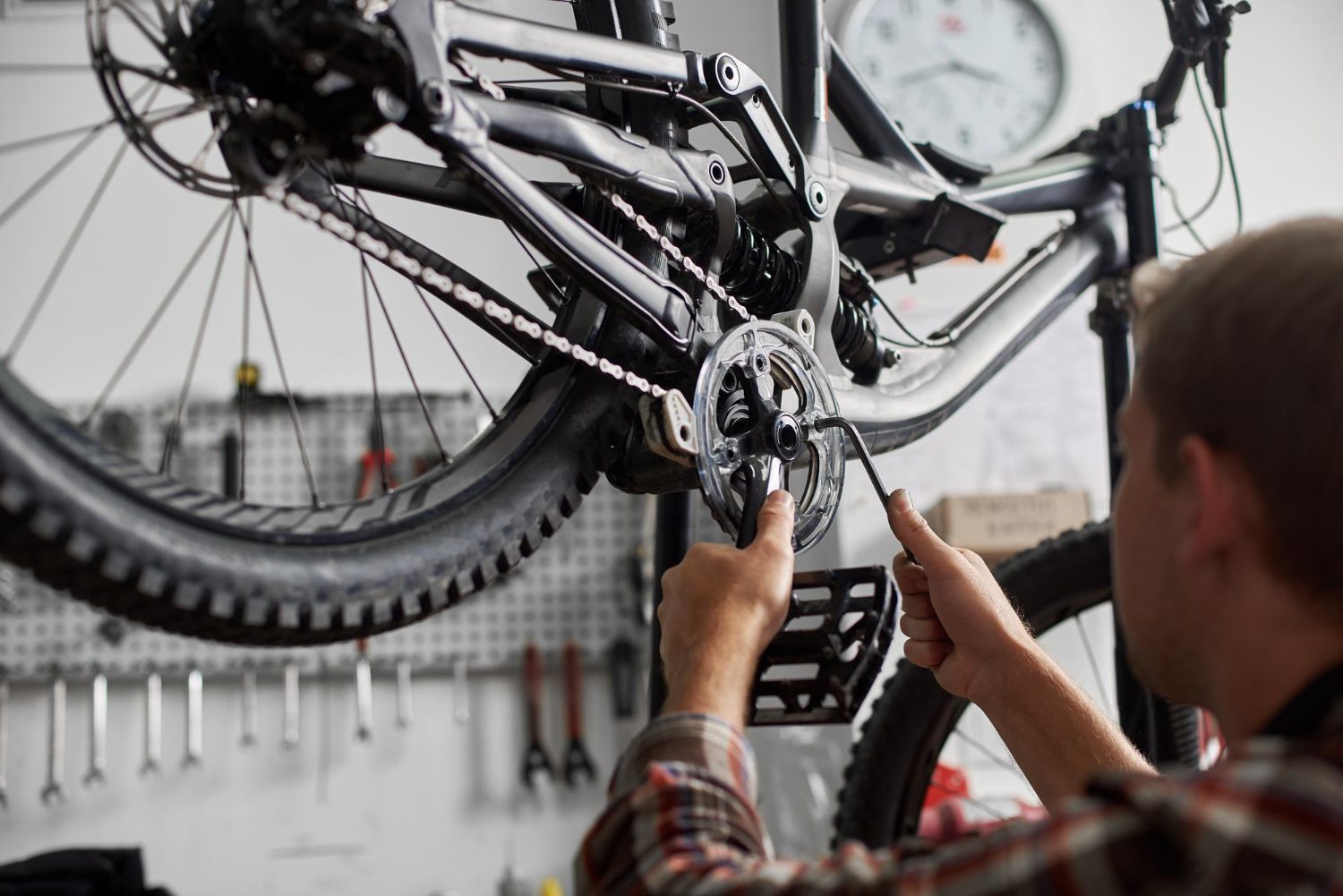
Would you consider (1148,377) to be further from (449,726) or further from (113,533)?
(449,726)

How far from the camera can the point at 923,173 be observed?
1001mm

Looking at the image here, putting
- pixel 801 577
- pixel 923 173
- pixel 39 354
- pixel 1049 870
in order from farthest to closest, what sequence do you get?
pixel 39 354 → pixel 923 173 → pixel 801 577 → pixel 1049 870

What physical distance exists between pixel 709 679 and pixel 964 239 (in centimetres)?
63

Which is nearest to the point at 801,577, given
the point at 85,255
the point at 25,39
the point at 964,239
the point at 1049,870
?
the point at 1049,870

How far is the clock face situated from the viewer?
2117 mm

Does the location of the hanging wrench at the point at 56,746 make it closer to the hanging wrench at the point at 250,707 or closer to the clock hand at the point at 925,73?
the hanging wrench at the point at 250,707

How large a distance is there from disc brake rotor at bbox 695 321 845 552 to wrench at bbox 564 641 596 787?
50.6 inches

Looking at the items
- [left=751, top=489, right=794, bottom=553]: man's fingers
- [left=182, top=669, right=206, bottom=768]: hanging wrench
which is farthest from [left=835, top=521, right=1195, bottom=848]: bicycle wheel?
[left=182, top=669, right=206, bottom=768]: hanging wrench

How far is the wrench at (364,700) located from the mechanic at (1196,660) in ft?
4.75

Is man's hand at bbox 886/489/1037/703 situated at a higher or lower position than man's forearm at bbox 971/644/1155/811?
higher

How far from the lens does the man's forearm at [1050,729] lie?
2.19ft

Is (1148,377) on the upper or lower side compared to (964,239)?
lower

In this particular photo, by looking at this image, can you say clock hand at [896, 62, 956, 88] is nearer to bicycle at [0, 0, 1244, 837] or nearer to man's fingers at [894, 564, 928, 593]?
bicycle at [0, 0, 1244, 837]

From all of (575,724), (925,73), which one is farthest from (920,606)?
(925,73)
